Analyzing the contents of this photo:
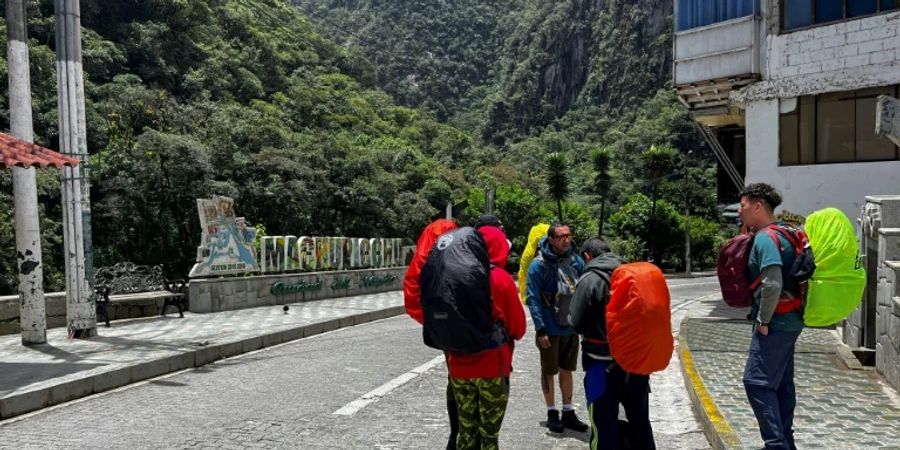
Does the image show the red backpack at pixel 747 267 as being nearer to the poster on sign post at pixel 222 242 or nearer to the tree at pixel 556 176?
the poster on sign post at pixel 222 242

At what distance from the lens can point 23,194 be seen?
388 inches

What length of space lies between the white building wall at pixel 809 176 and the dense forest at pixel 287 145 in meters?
10.7

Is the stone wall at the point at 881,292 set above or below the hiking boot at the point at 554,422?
above

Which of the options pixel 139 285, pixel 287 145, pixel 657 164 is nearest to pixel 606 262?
pixel 139 285

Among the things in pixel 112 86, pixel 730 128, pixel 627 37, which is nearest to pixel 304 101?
pixel 112 86

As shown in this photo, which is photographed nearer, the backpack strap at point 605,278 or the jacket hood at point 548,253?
the backpack strap at point 605,278

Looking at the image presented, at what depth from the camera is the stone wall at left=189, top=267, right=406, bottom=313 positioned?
52.3 feet

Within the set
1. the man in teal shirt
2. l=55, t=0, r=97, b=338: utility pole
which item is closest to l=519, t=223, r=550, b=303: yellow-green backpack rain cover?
the man in teal shirt

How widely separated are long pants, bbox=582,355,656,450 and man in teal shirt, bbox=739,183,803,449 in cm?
74

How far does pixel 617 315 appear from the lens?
3.98 m

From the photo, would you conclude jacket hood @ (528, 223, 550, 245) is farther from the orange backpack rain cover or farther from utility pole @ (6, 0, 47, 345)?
utility pole @ (6, 0, 47, 345)

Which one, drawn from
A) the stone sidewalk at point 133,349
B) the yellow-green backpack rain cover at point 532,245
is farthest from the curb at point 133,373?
the yellow-green backpack rain cover at point 532,245

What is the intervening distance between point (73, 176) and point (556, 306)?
802 cm

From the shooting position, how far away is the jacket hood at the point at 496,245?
4273mm
